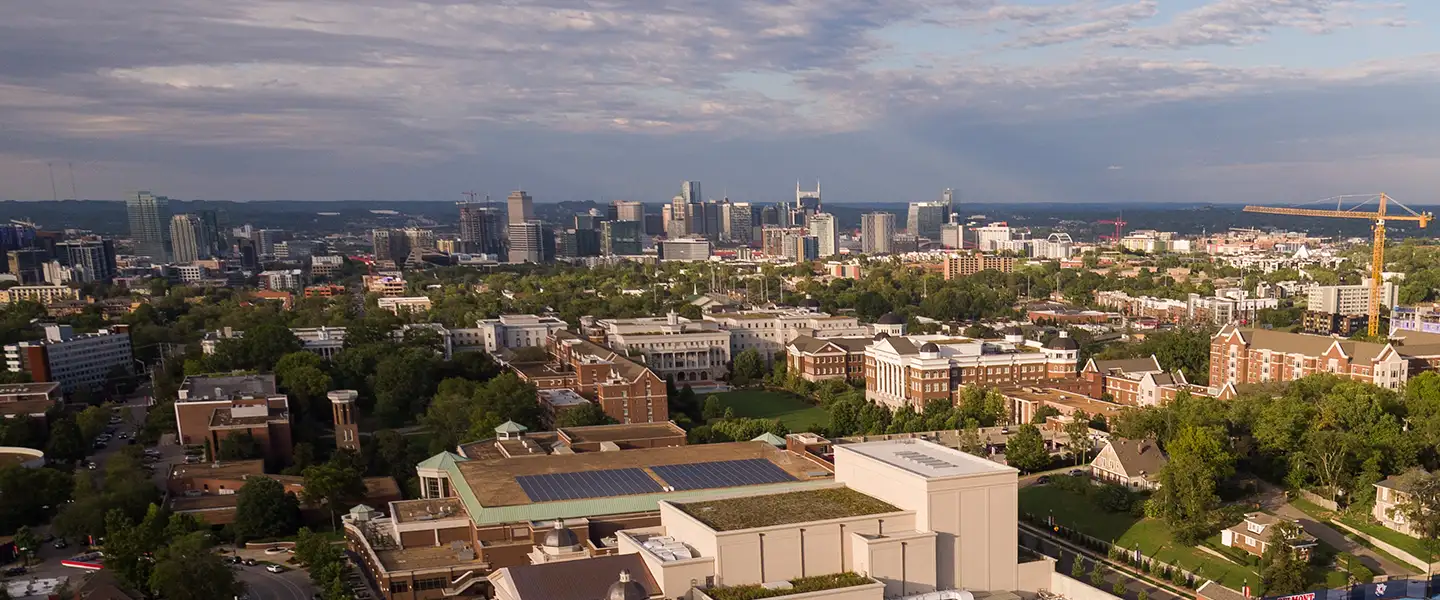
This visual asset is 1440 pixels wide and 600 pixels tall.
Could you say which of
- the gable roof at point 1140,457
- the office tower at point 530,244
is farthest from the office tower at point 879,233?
the gable roof at point 1140,457

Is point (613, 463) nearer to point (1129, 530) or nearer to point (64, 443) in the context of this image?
point (1129, 530)

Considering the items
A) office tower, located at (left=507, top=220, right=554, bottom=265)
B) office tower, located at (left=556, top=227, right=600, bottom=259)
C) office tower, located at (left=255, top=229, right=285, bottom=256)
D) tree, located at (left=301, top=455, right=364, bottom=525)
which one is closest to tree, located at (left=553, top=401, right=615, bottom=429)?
tree, located at (left=301, top=455, right=364, bottom=525)

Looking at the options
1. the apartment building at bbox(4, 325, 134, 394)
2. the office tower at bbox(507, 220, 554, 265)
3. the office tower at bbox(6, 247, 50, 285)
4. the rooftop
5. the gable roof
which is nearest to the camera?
the rooftop

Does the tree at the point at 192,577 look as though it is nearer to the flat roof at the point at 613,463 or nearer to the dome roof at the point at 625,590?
the flat roof at the point at 613,463

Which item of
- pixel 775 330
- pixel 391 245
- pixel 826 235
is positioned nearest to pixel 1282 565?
pixel 775 330

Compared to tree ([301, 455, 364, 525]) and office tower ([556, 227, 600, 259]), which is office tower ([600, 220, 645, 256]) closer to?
Answer: office tower ([556, 227, 600, 259])

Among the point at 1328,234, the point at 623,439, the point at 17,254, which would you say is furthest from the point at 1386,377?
the point at 1328,234

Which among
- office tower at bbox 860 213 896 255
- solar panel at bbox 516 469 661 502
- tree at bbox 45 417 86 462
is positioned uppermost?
solar panel at bbox 516 469 661 502
